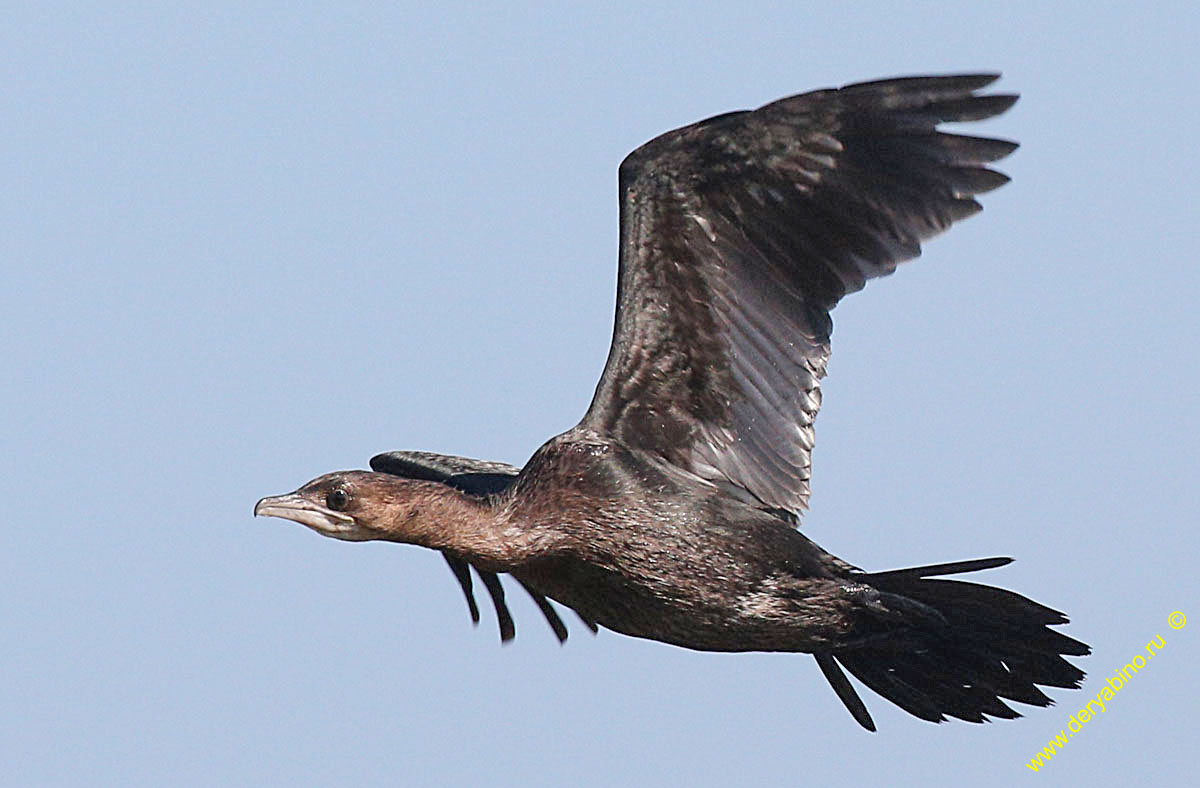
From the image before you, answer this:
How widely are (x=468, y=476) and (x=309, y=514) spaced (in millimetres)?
1540

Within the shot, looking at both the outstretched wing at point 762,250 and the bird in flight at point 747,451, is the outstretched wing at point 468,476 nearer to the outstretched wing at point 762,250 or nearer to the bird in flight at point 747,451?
the bird in flight at point 747,451

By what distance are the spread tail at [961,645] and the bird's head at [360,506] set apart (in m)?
1.66

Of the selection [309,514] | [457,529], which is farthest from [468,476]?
[309,514]

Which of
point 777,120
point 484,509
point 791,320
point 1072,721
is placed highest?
point 777,120

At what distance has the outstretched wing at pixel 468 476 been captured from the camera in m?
9.38

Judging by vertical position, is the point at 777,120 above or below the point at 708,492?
above

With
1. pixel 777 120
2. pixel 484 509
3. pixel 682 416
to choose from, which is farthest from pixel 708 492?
pixel 777 120

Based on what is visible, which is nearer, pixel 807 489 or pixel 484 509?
pixel 484 509

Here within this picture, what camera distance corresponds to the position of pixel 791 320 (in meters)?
8.45

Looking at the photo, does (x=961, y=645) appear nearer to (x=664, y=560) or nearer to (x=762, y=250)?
(x=664, y=560)

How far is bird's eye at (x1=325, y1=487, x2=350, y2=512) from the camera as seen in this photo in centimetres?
778

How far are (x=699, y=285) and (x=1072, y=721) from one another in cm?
216

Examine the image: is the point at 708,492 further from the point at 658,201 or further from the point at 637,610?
the point at 658,201

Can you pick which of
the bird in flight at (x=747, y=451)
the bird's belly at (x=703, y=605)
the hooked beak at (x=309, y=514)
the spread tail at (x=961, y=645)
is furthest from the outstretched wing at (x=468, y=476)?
the spread tail at (x=961, y=645)
